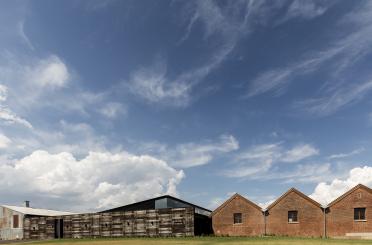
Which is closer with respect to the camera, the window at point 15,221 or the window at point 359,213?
the window at point 359,213

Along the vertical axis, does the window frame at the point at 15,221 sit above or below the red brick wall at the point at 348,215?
below

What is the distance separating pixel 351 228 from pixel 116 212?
28007mm

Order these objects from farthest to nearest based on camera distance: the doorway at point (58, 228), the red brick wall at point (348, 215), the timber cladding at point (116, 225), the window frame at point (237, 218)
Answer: the doorway at point (58, 228) → the window frame at point (237, 218) → the timber cladding at point (116, 225) → the red brick wall at point (348, 215)

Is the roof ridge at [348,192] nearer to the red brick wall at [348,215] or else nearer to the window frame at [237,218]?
the red brick wall at [348,215]

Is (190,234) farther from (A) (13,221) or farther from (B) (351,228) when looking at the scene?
(A) (13,221)

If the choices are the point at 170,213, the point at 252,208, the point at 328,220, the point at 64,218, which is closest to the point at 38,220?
the point at 64,218

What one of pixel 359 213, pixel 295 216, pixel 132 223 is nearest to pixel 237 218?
pixel 295 216

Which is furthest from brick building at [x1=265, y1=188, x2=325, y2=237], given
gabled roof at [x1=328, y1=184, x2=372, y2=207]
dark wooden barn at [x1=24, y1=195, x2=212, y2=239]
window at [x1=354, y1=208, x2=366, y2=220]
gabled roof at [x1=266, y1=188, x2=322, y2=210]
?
dark wooden barn at [x1=24, y1=195, x2=212, y2=239]

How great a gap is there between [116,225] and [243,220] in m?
16.2

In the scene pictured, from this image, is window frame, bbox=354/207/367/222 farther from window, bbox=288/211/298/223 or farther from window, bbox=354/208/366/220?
window, bbox=288/211/298/223

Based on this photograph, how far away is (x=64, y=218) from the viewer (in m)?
52.1

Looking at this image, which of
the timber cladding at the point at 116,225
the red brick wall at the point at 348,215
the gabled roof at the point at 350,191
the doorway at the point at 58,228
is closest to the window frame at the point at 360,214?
the red brick wall at the point at 348,215

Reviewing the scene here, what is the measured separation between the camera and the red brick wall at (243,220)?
145ft

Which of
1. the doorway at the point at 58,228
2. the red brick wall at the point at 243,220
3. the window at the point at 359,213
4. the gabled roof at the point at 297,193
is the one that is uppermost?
the gabled roof at the point at 297,193
